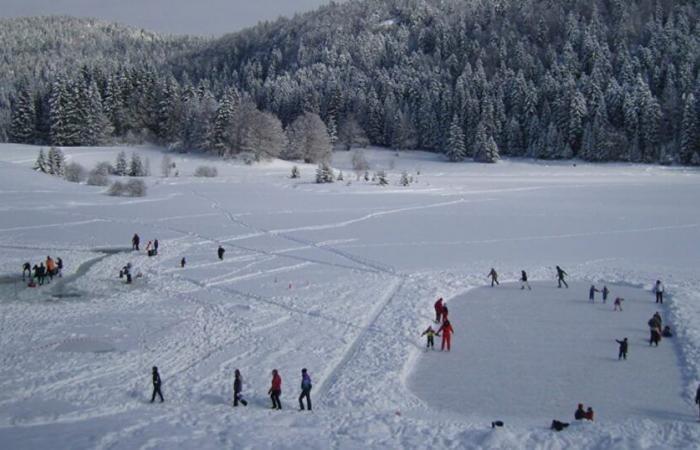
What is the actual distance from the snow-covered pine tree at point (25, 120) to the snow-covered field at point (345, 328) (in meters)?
56.5

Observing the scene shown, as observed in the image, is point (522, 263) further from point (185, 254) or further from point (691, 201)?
point (691, 201)

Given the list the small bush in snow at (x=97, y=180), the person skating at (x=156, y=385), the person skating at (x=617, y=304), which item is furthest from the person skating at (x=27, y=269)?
the small bush in snow at (x=97, y=180)

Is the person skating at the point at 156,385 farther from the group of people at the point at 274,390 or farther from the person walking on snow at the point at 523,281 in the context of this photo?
the person walking on snow at the point at 523,281

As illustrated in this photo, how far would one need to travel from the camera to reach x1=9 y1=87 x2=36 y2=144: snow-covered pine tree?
92.6 meters

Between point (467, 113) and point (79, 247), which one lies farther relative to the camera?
point (467, 113)

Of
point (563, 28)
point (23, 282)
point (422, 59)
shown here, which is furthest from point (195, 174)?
point (563, 28)

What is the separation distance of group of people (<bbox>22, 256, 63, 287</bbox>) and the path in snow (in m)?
16.8

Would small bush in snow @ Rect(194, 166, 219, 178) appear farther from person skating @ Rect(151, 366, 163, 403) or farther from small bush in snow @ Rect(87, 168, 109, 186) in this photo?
person skating @ Rect(151, 366, 163, 403)

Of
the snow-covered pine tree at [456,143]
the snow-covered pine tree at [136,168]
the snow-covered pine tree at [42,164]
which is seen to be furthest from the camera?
the snow-covered pine tree at [456,143]

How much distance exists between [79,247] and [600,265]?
1039 inches

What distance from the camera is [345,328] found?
19625mm

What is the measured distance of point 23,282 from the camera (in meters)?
25.6

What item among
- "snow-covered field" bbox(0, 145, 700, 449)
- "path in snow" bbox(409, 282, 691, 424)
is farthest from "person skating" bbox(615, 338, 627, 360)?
"snow-covered field" bbox(0, 145, 700, 449)

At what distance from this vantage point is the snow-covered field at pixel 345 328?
42.1 ft
